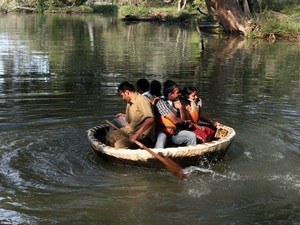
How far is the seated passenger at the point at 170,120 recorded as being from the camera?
20.9 feet

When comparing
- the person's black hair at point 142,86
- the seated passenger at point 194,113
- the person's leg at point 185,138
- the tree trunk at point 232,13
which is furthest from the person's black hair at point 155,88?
the tree trunk at point 232,13

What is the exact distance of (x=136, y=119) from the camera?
627 centimetres

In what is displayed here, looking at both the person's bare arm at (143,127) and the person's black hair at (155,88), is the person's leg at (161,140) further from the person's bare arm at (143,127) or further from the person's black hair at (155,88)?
the person's black hair at (155,88)

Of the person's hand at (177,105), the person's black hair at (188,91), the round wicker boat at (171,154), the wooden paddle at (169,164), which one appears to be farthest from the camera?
the person's black hair at (188,91)

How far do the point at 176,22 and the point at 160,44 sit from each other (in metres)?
25.6

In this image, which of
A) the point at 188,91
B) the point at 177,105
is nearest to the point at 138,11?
the point at 188,91

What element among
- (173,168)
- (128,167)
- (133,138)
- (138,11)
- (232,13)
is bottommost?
(128,167)

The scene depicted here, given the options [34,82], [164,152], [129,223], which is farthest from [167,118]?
[34,82]

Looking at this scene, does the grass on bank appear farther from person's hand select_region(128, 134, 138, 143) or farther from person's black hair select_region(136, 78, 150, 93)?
person's hand select_region(128, 134, 138, 143)

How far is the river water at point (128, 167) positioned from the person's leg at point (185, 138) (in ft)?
1.34

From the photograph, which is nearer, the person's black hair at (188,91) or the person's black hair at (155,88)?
the person's black hair at (155,88)

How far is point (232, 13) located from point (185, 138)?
2749 centimetres

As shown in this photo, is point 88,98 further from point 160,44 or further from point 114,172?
point 160,44

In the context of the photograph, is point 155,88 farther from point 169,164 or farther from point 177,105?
point 169,164
